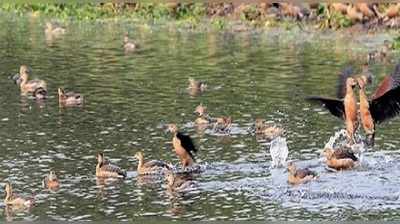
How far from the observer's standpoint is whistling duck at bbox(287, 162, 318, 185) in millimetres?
13859

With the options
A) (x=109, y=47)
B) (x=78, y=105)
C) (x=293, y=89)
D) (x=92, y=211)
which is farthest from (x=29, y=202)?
(x=109, y=47)

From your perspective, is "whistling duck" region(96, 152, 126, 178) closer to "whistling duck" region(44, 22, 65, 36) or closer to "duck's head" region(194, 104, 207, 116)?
"duck's head" region(194, 104, 207, 116)

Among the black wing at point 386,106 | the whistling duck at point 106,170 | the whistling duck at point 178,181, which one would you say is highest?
the black wing at point 386,106

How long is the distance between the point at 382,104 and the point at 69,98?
20.4ft

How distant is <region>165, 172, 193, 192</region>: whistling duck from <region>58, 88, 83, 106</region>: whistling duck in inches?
183

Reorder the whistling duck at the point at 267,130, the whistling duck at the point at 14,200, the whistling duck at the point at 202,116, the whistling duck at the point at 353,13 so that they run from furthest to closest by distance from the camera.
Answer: the whistling duck at the point at 353,13
the whistling duck at the point at 202,116
the whistling duck at the point at 267,130
the whistling duck at the point at 14,200

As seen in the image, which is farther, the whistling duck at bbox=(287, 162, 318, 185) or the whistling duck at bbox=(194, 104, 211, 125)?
the whistling duck at bbox=(194, 104, 211, 125)

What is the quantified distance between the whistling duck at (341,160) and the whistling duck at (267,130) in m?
1.60

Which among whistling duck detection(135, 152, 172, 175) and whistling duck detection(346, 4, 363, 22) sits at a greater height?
whistling duck detection(346, 4, 363, 22)

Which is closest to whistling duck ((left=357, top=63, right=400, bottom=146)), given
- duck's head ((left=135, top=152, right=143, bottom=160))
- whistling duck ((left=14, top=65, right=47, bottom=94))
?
duck's head ((left=135, top=152, right=143, bottom=160))

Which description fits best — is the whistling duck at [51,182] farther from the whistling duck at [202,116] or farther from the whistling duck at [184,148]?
the whistling duck at [202,116]

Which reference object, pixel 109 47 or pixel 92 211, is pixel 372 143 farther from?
pixel 109 47

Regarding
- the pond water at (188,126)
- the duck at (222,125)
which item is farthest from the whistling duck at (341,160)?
the duck at (222,125)

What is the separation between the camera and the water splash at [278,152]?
49.0 feet
